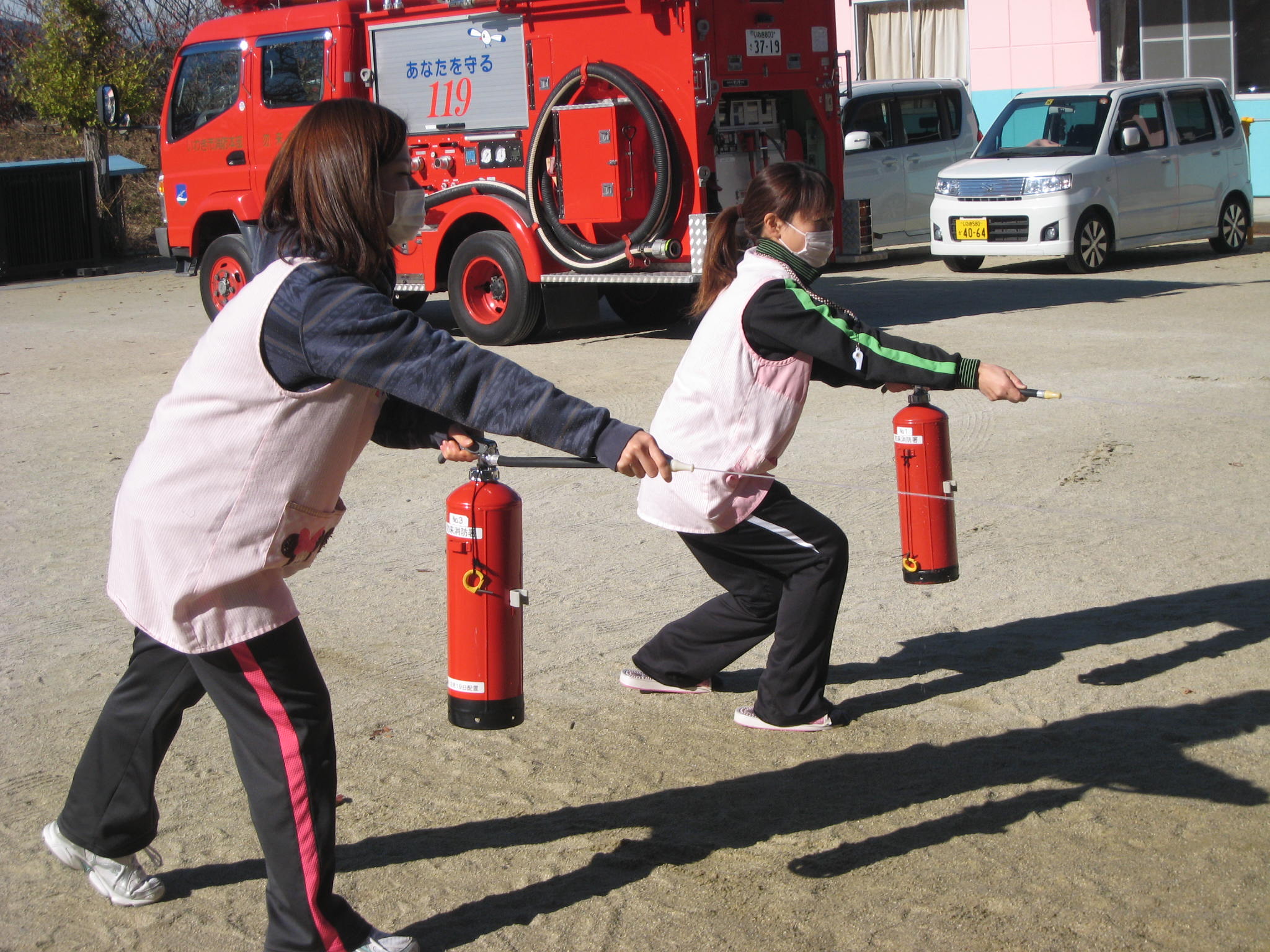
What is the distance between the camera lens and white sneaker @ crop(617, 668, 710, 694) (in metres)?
4.68

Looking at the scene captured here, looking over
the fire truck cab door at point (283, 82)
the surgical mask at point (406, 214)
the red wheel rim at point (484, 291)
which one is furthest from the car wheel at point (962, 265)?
the surgical mask at point (406, 214)

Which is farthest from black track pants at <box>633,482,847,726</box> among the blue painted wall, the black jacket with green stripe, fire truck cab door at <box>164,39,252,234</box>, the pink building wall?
the pink building wall

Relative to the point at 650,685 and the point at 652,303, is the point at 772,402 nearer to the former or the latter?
the point at 650,685

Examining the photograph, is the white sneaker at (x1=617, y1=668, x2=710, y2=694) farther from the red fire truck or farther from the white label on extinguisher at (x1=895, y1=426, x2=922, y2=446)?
the red fire truck

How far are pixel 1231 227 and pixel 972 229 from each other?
3.92 metres

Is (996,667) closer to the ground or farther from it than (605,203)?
closer to the ground

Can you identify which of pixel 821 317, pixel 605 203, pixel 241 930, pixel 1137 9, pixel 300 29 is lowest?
pixel 241 930

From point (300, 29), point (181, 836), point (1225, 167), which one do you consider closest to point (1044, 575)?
point (181, 836)

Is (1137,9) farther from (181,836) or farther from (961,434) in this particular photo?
(181,836)

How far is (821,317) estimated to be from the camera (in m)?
3.92

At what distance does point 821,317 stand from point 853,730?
1329 millimetres

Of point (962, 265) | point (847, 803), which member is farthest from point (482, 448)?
point (962, 265)

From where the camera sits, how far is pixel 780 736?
4.33 m

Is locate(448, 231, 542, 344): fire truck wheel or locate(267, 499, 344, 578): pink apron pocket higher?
locate(448, 231, 542, 344): fire truck wheel
